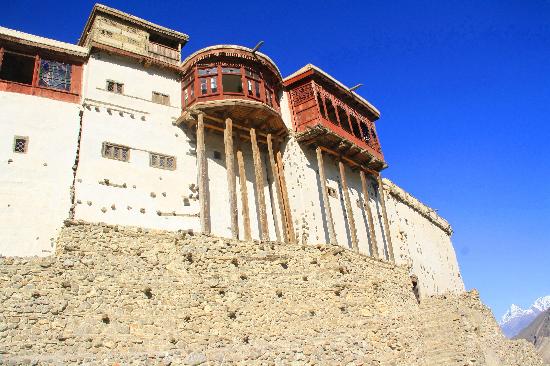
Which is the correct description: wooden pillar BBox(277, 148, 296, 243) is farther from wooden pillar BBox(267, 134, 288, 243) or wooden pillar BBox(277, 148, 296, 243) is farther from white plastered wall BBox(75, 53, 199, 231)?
white plastered wall BBox(75, 53, 199, 231)

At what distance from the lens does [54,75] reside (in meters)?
19.5

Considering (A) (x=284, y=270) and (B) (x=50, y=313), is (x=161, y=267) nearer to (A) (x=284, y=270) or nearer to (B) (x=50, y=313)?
(B) (x=50, y=313)

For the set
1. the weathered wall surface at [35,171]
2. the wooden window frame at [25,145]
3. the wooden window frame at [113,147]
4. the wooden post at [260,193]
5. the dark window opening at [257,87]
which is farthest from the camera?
the dark window opening at [257,87]

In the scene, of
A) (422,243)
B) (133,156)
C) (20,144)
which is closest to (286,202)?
(133,156)

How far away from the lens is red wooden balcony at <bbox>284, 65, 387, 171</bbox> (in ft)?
79.0

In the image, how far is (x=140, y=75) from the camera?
21781 millimetres

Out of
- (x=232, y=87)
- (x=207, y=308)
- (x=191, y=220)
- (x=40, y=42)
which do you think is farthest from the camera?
(x=232, y=87)

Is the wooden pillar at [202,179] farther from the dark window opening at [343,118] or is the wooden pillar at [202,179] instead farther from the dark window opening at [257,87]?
the dark window opening at [343,118]

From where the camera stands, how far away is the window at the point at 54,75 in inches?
752

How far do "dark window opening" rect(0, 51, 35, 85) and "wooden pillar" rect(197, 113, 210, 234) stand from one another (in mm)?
7657

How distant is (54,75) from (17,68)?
2.23m

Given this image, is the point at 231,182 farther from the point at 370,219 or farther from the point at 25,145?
the point at 370,219

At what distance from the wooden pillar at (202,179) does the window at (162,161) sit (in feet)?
4.41

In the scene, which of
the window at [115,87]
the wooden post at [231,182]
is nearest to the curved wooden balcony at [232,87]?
the wooden post at [231,182]
